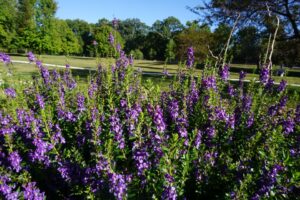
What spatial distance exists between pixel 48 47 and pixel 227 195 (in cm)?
5302

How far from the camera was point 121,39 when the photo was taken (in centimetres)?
6462

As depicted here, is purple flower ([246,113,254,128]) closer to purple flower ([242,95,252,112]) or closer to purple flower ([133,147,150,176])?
purple flower ([242,95,252,112])

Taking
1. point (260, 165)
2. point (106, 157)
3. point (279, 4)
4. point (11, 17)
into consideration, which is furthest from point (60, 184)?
point (11, 17)

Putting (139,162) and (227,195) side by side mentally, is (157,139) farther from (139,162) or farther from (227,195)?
(227,195)

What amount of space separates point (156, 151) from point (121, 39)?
6348 centimetres

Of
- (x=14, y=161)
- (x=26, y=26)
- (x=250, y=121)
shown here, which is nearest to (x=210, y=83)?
(x=250, y=121)

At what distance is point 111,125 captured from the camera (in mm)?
3564

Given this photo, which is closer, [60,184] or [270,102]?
[60,184]

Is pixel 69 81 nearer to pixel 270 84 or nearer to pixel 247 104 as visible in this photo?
pixel 247 104

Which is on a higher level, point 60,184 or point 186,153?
point 186,153

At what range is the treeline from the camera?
1947cm

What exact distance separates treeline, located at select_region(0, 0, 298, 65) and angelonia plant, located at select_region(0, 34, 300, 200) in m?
3.01

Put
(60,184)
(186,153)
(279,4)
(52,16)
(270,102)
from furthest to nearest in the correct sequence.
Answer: (52,16) < (279,4) < (270,102) < (60,184) < (186,153)

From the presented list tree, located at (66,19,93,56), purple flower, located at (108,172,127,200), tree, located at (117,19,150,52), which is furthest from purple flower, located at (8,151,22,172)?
tree, located at (117,19,150,52)
